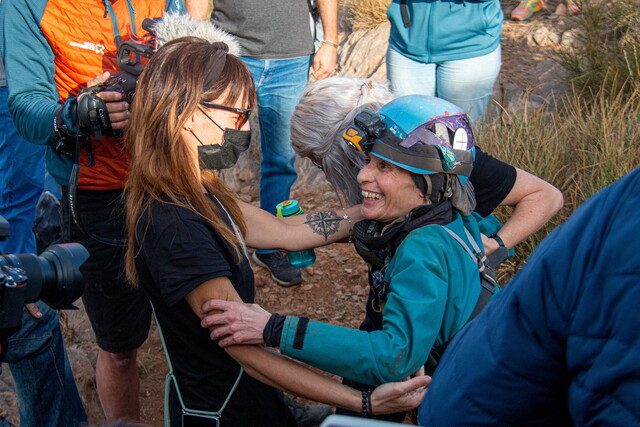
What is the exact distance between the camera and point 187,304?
201 centimetres

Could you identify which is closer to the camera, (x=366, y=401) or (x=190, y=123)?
(x=366, y=401)

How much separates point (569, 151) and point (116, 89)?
11.4ft

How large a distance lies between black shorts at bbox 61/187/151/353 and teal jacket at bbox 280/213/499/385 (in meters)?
1.24

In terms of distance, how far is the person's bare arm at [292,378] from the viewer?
6.35 ft

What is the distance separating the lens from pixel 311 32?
464 centimetres

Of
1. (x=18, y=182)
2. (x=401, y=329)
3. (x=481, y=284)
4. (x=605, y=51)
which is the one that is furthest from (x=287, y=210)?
(x=605, y=51)

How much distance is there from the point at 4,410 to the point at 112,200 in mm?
1333

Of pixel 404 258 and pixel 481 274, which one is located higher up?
pixel 404 258

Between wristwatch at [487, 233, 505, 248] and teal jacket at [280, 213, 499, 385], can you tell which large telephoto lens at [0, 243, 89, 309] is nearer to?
teal jacket at [280, 213, 499, 385]

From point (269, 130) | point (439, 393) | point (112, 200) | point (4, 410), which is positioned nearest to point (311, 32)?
point (269, 130)

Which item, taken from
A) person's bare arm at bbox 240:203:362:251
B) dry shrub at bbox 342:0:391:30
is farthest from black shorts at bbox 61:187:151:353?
dry shrub at bbox 342:0:391:30

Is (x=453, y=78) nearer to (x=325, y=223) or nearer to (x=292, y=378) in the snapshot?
(x=325, y=223)

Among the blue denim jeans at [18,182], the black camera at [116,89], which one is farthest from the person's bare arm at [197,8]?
the black camera at [116,89]

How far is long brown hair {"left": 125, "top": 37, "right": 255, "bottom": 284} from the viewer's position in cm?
204
